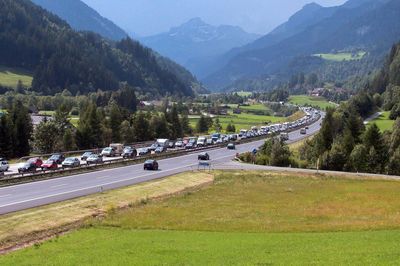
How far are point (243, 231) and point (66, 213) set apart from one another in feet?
46.5

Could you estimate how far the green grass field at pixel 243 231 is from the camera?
89.1 feet

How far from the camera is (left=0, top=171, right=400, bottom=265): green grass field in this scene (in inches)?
1070

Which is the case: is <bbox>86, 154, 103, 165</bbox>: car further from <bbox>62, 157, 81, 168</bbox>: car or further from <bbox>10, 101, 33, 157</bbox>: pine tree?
<bbox>10, 101, 33, 157</bbox>: pine tree

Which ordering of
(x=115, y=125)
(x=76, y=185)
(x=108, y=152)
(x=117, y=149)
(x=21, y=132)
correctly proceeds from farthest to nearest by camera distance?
1. (x=115, y=125)
2. (x=117, y=149)
3. (x=21, y=132)
4. (x=108, y=152)
5. (x=76, y=185)

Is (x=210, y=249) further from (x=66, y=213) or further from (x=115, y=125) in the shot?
(x=115, y=125)

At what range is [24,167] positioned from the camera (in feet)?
238

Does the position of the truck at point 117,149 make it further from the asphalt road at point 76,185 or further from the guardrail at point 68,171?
the asphalt road at point 76,185

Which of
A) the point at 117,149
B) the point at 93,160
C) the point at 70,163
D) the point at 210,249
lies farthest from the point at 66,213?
the point at 117,149

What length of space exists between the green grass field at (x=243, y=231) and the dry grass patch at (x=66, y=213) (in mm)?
1759

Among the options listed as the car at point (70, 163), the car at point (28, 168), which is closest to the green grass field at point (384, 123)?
the car at point (70, 163)

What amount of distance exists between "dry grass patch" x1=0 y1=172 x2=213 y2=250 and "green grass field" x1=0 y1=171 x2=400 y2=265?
1.76 m

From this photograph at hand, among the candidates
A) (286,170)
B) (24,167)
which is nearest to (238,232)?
(24,167)

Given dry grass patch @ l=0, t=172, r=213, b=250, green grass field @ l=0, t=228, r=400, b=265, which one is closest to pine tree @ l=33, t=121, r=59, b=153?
dry grass patch @ l=0, t=172, r=213, b=250

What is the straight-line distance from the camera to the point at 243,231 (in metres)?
38.2
